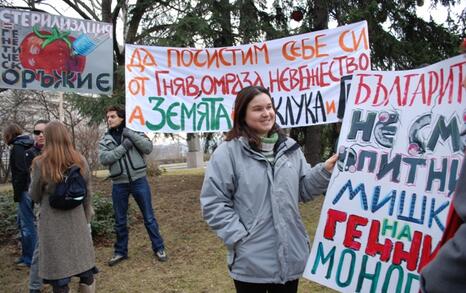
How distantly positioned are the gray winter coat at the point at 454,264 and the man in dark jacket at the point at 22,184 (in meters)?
4.89

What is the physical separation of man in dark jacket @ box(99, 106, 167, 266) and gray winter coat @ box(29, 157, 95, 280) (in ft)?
4.53

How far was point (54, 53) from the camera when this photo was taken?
18.0 feet

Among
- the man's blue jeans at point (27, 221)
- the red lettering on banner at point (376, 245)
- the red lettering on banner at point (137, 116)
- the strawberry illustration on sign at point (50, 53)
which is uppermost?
the strawberry illustration on sign at point (50, 53)

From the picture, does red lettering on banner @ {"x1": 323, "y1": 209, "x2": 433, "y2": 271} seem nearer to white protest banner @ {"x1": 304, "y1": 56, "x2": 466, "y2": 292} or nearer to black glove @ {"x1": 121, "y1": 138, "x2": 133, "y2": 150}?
white protest banner @ {"x1": 304, "y1": 56, "x2": 466, "y2": 292}

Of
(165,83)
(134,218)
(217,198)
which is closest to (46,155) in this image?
(165,83)

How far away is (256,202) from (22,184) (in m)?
3.76

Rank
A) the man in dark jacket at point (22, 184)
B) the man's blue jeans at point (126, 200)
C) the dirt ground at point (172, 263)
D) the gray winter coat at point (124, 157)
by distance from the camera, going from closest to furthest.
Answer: the dirt ground at point (172, 263), the gray winter coat at point (124, 157), the man's blue jeans at point (126, 200), the man in dark jacket at point (22, 184)

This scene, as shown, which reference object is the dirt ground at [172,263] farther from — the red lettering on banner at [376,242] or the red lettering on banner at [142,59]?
the red lettering on banner at [142,59]

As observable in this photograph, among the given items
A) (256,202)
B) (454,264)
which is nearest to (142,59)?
(256,202)

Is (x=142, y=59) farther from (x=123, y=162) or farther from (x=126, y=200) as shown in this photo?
(x=126, y=200)

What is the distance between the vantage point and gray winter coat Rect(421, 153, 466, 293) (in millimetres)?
1081

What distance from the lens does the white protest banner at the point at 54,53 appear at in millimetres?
5332

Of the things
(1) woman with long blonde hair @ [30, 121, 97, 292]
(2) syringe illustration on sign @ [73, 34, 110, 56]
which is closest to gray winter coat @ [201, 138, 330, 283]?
(1) woman with long blonde hair @ [30, 121, 97, 292]

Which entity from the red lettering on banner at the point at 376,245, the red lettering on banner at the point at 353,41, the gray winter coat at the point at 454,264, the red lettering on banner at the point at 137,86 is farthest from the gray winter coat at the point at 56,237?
the gray winter coat at the point at 454,264
